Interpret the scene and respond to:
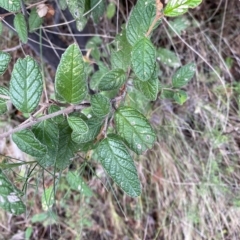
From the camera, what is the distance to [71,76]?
0.59m

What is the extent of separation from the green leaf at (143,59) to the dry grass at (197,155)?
66cm

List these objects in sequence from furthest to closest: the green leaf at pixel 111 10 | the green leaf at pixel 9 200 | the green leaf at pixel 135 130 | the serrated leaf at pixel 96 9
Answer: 1. the green leaf at pixel 111 10
2. the serrated leaf at pixel 96 9
3. the green leaf at pixel 135 130
4. the green leaf at pixel 9 200

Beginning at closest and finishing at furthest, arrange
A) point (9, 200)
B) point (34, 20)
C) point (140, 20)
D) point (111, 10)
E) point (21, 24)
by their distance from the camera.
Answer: point (9, 200) < point (140, 20) < point (21, 24) < point (34, 20) < point (111, 10)

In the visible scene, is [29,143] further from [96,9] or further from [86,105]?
[96,9]

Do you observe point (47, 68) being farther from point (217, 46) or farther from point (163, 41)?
point (217, 46)

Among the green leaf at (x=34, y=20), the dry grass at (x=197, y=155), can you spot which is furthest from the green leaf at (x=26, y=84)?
the dry grass at (x=197, y=155)

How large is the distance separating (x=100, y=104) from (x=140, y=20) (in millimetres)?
166

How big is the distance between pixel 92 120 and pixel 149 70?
0.14m

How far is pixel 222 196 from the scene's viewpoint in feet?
4.24

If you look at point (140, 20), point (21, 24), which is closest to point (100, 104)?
point (140, 20)

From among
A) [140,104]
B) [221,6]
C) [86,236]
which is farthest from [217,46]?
[86,236]

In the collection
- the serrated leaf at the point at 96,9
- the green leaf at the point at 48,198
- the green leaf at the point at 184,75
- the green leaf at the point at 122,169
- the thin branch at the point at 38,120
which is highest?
the serrated leaf at the point at 96,9

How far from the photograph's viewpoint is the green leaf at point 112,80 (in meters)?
0.68

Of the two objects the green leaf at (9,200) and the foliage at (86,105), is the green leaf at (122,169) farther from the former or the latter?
the green leaf at (9,200)
